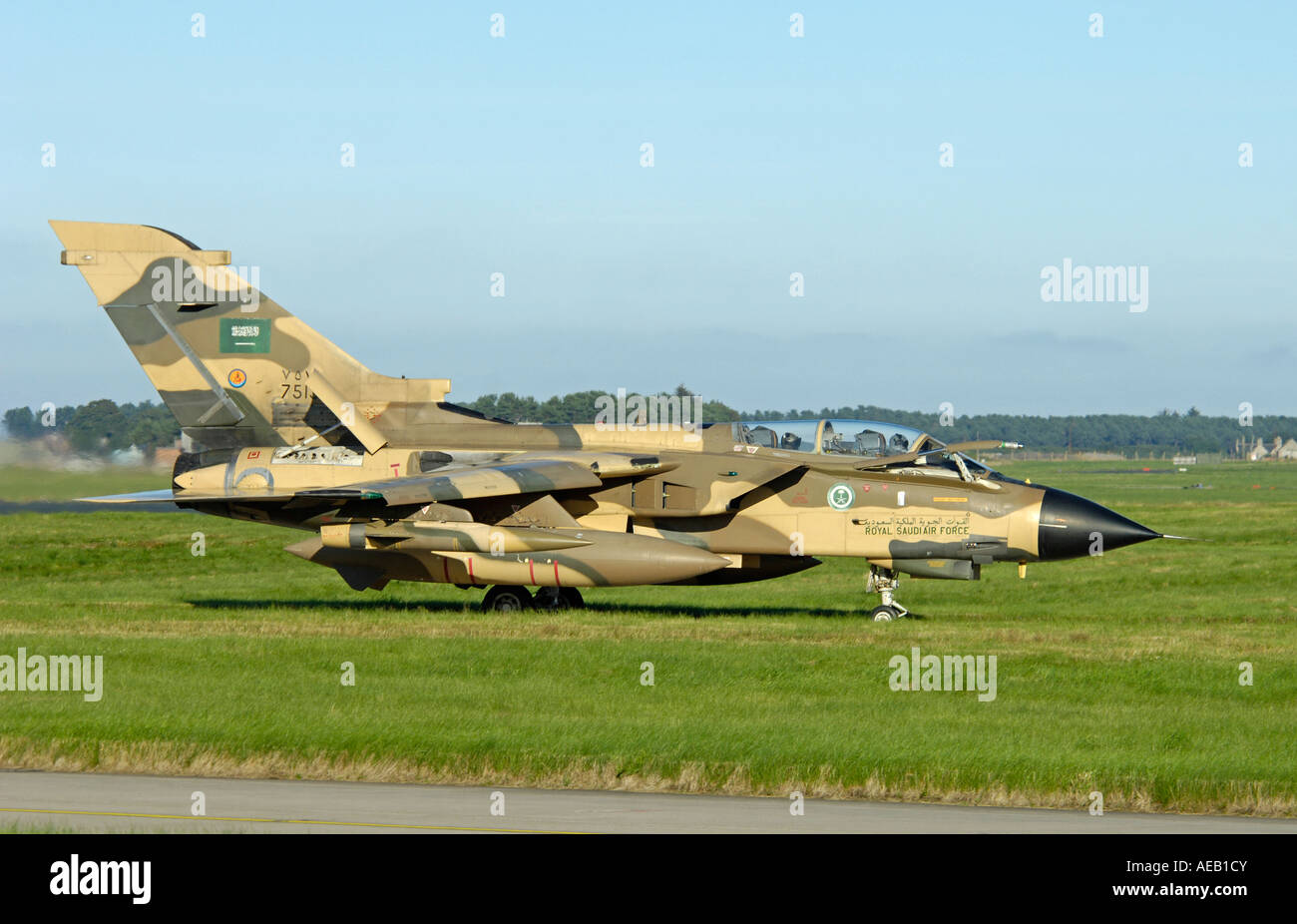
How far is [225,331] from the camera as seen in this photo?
1025 inches

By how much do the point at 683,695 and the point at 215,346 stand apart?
544 inches

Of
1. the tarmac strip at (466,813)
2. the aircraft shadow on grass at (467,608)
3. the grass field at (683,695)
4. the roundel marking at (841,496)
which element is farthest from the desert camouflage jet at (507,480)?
the tarmac strip at (466,813)

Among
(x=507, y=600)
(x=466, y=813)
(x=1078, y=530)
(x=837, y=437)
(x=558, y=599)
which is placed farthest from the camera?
(x=558, y=599)

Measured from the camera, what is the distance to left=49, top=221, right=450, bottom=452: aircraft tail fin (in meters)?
25.8

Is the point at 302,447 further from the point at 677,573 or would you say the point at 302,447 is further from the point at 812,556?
the point at 812,556

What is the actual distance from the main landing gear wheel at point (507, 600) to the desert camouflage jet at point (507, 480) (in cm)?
3

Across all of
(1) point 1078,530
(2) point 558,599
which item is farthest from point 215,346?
(1) point 1078,530

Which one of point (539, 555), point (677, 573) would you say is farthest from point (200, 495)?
point (677, 573)

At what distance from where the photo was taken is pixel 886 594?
24.1m

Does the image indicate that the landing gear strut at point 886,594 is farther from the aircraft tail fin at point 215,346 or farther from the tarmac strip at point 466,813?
the tarmac strip at point 466,813

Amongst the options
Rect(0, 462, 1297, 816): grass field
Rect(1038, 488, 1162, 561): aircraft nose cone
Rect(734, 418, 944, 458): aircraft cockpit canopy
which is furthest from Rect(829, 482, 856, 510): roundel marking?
Rect(1038, 488, 1162, 561): aircraft nose cone

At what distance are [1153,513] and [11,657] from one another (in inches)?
2178

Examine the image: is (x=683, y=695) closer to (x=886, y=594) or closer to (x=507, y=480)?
(x=507, y=480)
